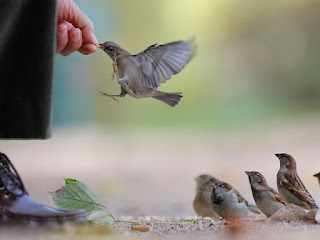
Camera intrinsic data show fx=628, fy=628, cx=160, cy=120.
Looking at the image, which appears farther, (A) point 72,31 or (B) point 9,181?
(A) point 72,31

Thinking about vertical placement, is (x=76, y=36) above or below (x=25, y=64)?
above

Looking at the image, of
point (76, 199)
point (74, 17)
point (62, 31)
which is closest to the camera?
point (76, 199)

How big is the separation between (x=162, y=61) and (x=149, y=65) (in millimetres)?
52

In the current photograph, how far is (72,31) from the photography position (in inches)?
115

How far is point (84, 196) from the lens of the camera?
262 cm

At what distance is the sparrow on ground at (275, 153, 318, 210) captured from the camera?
8.93 feet

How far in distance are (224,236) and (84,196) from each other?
619mm

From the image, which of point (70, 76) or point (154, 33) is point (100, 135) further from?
point (154, 33)

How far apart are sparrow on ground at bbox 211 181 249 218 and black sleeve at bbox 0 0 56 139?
108 cm

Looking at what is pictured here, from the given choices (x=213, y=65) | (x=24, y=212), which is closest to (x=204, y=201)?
(x=24, y=212)

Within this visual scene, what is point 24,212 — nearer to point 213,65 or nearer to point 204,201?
point 204,201

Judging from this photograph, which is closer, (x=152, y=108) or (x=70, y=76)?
(x=70, y=76)

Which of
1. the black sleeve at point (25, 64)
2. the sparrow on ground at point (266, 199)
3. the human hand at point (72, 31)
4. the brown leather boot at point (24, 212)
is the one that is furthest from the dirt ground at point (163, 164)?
the human hand at point (72, 31)

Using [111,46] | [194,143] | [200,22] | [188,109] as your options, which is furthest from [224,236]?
[200,22]
